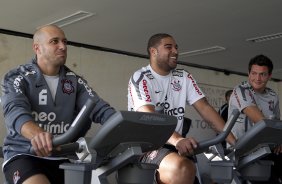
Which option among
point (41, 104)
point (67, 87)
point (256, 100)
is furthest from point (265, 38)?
point (41, 104)

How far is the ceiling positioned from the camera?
5.41m

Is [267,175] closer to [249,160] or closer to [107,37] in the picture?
[249,160]

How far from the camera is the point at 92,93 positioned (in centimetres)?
263

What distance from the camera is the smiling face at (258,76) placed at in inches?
141

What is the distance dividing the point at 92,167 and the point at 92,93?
75cm

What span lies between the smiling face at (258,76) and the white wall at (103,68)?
10.1 ft

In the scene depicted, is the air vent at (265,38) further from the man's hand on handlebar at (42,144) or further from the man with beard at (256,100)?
the man's hand on handlebar at (42,144)

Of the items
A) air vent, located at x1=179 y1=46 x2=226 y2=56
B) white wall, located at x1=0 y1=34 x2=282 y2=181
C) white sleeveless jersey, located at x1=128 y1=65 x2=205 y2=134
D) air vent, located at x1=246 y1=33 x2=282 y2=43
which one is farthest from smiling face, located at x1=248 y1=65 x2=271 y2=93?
air vent, located at x1=179 y1=46 x2=226 y2=56

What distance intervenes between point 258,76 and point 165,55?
99 centimetres

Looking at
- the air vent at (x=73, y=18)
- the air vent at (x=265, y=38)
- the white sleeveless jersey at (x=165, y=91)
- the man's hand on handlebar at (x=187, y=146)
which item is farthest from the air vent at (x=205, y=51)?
the man's hand on handlebar at (x=187, y=146)

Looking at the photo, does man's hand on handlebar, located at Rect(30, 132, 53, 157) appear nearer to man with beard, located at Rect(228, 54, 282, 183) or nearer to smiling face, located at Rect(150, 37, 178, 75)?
smiling face, located at Rect(150, 37, 178, 75)

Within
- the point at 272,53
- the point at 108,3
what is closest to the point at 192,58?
the point at 272,53

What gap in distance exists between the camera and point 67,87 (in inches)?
101

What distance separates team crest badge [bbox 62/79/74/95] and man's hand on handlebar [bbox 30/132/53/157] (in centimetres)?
73
